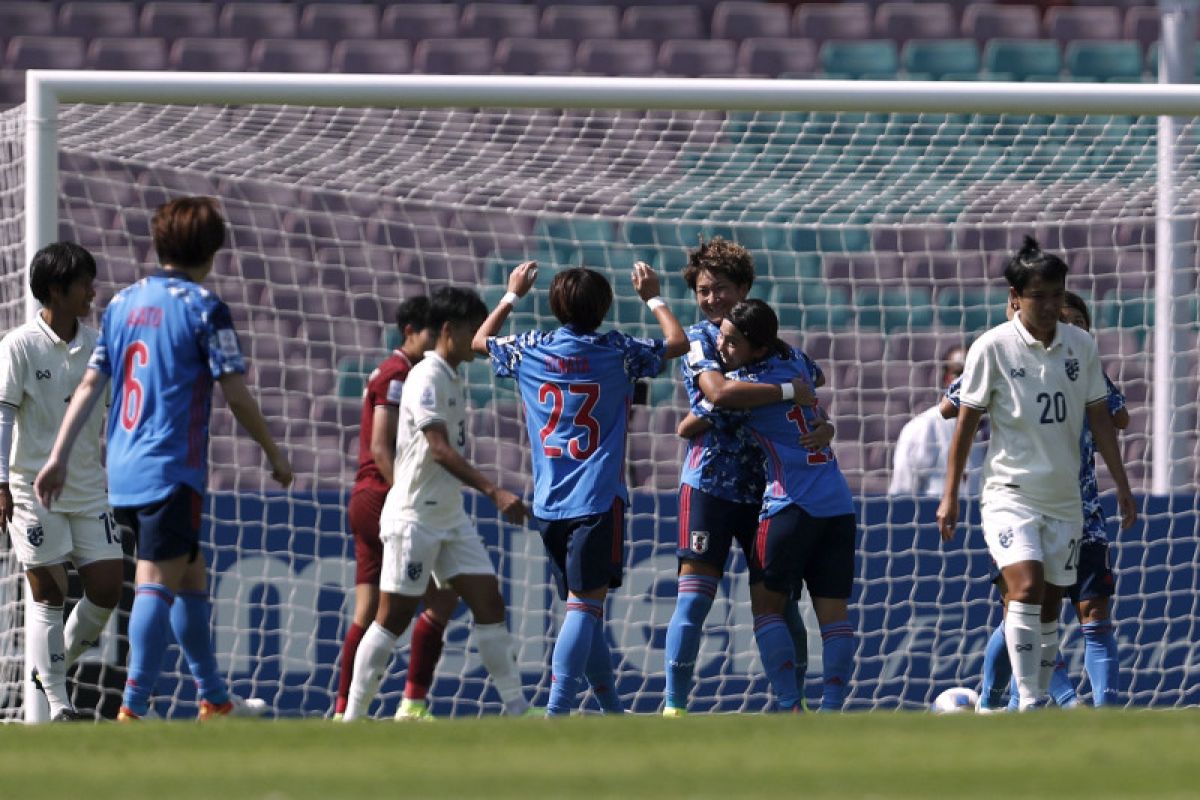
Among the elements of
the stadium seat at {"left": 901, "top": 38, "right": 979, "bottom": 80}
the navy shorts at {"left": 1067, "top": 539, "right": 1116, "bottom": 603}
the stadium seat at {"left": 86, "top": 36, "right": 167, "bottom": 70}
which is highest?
the stadium seat at {"left": 901, "top": 38, "right": 979, "bottom": 80}

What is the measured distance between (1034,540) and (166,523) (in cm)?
261

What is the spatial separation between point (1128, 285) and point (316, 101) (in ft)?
15.6

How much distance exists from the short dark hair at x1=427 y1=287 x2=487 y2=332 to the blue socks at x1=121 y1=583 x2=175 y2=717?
61.5 inches

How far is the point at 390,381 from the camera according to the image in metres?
6.93

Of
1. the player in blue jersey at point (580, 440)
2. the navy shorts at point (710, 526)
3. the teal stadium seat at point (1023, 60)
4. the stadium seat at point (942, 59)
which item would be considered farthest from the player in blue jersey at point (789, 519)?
the teal stadium seat at point (1023, 60)

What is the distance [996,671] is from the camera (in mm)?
6727

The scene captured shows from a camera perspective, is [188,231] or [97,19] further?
[97,19]

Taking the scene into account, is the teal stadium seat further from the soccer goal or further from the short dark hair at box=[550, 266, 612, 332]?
the short dark hair at box=[550, 266, 612, 332]

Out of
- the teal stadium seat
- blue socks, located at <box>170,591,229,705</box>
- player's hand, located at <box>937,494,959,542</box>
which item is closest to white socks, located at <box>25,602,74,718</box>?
blue socks, located at <box>170,591,229,705</box>

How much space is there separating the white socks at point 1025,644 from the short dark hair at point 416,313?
224cm

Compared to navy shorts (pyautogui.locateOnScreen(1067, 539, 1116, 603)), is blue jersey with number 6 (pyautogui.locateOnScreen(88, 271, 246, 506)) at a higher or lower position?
higher

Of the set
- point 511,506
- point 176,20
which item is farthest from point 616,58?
point 511,506

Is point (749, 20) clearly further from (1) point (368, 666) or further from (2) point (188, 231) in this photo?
(2) point (188, 231)

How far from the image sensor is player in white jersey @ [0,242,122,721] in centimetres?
636
